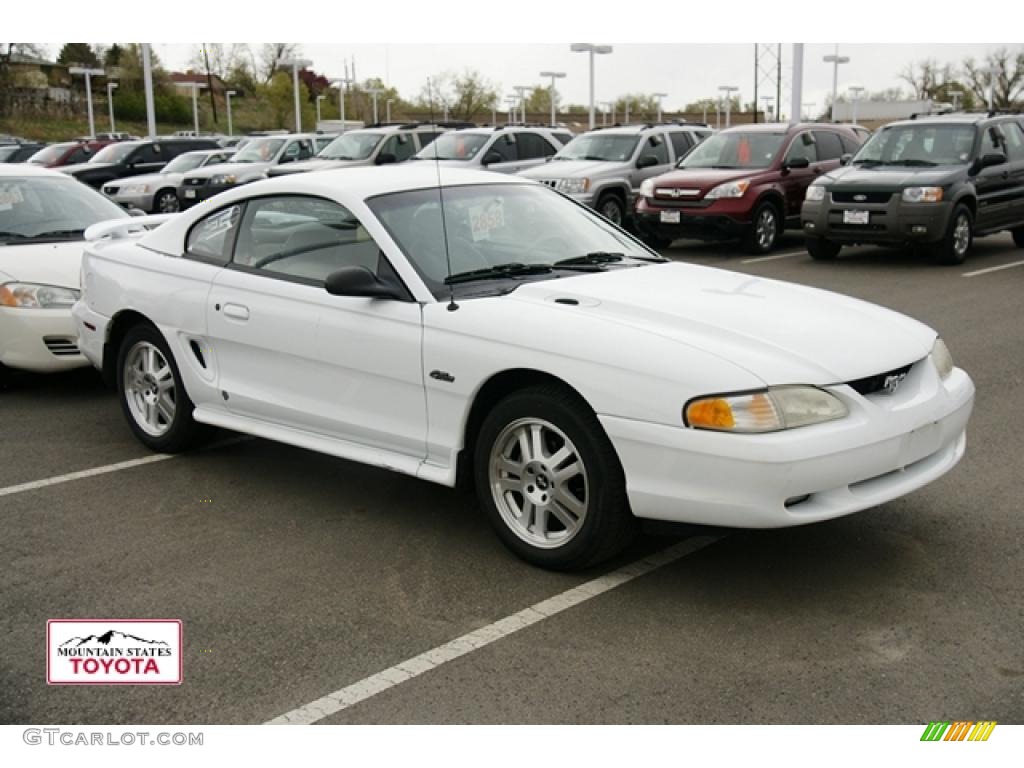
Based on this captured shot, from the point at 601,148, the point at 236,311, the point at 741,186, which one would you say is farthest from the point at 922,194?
the point at 236,311

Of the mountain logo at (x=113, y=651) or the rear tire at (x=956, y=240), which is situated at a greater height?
the rear tire at (x=956, y=240)

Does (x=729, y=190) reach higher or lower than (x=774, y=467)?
higher

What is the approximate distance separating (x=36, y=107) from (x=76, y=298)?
3106 inches

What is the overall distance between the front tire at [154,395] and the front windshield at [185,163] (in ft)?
64.0

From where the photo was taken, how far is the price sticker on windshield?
209 inches

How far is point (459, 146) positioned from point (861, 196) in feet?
26.2

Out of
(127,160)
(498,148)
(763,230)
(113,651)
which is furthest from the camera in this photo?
(127,160)

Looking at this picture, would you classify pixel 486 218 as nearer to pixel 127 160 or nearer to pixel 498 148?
pixel 498 148

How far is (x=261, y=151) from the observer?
24172mm

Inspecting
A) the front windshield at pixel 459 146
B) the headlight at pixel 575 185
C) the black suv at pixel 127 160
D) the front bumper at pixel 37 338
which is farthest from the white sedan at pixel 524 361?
the black suv at pixel 127 160

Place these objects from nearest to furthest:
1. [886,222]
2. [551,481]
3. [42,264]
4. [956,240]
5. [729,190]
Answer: [551,481] → [42,264] → [886,222] → [956,240] → [729,190]

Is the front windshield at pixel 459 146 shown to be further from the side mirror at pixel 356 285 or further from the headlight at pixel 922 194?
the side mirror at pixel 356 285

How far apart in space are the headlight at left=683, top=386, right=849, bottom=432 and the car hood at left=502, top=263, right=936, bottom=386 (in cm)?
6

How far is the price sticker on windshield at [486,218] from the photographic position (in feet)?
17.4
